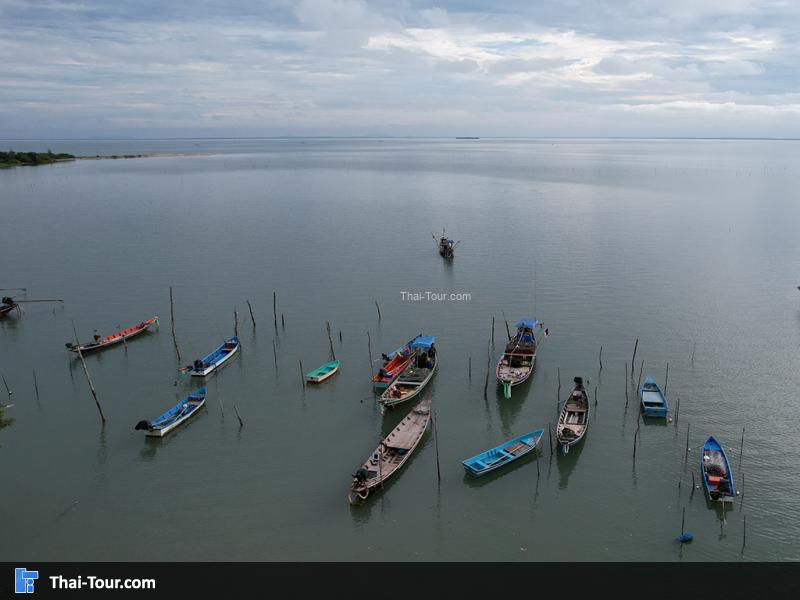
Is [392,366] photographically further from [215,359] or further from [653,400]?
[653,400]

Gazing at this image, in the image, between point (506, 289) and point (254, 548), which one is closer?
point (254, 548)

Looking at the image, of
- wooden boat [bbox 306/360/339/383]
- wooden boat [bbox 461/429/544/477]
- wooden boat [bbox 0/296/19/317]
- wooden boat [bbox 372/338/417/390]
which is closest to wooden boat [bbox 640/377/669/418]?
wooden boat [bbox 461/429/544/477]

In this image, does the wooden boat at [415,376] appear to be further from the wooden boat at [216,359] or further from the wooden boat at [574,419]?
the wooden boat at [216,359]

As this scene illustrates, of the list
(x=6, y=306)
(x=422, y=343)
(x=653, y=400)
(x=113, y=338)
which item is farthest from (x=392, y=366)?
(x=6, y=306)
